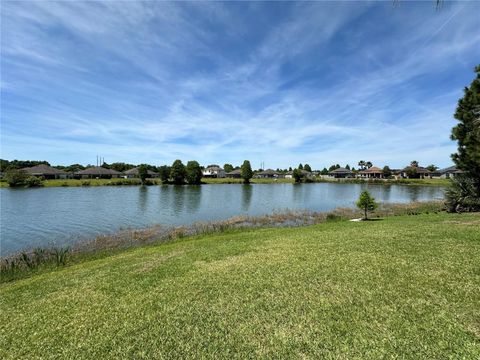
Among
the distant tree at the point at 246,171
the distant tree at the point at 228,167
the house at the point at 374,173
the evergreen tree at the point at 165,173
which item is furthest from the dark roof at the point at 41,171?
the house at the point at 374,173

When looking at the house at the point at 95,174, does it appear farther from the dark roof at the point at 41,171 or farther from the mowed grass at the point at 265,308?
the mowed grass at the point at 265,308

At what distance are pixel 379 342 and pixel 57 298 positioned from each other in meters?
7.39

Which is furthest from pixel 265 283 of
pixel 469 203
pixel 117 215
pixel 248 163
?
pixel 248 163

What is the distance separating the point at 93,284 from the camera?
7395 mm

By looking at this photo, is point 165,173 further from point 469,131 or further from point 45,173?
point 469,131

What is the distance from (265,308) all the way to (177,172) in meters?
75.5

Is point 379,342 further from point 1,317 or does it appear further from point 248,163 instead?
point 248,163

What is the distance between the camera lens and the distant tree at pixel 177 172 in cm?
7800

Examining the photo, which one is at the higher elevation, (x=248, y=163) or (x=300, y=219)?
(x=248, y=163)

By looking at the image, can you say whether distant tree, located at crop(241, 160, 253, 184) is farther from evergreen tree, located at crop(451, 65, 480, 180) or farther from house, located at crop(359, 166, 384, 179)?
evergreen tree, located at crop(451, 65, 480, 180)

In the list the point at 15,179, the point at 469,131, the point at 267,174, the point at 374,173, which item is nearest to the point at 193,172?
the point at 15,179

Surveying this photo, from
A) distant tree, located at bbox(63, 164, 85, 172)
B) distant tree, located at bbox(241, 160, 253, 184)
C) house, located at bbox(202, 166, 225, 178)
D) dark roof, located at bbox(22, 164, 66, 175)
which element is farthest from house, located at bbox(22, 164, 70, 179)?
distant tree, located at bbox(241, 160, 253, 184)

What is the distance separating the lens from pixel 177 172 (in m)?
78.0

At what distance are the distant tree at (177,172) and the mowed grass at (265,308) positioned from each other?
7065 centimetres
